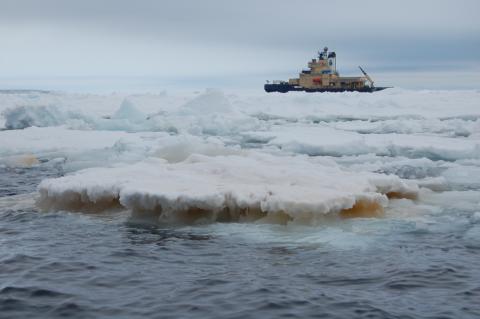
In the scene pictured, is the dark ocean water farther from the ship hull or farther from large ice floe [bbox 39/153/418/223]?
the ship hull

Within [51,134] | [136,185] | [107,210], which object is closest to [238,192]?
[136,185]

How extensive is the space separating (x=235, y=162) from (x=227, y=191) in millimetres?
2476

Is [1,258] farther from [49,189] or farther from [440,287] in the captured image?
[440,287]

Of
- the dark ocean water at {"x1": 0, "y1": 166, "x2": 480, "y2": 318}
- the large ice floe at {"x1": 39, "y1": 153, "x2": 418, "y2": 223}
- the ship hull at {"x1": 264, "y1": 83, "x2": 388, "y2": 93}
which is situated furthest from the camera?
the ship hull at {"x1": 264, "y1": 83, "x2": 388, "y2": 93}

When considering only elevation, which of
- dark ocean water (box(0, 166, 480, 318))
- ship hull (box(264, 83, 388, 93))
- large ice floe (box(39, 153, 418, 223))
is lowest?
dark ocean water (box(0, 166, 480, 318))

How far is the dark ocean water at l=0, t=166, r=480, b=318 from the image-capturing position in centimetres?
493

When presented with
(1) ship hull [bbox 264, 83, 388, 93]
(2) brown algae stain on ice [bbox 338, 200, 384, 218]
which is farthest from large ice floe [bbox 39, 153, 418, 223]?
(1) ship hull [bbox 264, 83, 388, 93]

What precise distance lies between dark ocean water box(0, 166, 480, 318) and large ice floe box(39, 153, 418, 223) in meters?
0.29

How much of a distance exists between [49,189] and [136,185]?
1487 millimetres

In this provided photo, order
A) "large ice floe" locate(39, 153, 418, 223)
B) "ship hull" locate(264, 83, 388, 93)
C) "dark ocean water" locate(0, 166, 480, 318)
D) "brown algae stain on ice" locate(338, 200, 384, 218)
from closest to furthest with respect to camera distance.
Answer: "dark ocean water" locate(0, 166, 480, 318) < "large ice floe" locate(39, 153, 418, 223) < "brown algae stain on ice" locate(338, 200, 384, 218) < "ship hull" locate(264, 83, 388, 93)

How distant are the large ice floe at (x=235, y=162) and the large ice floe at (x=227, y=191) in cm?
2

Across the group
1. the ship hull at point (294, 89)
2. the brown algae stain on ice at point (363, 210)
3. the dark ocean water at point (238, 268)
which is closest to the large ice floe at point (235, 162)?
the brown algae stain on ice at point (363, 210)

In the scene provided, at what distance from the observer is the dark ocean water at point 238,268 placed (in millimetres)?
4934

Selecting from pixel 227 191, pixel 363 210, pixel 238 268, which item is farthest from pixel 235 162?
pixel 238 268
